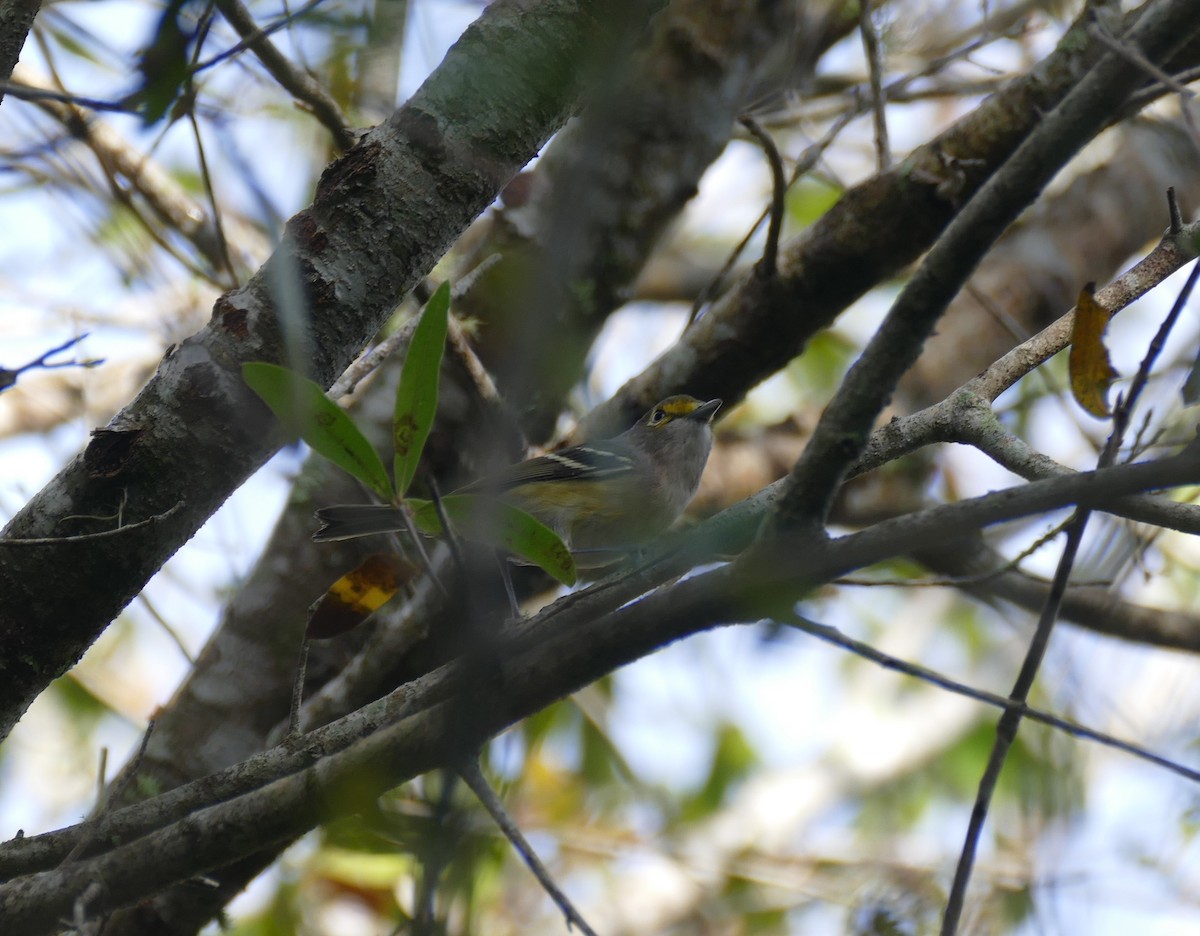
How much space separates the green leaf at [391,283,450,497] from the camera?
194cm

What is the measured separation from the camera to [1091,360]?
2.01 m

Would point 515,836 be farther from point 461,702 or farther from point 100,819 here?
point 100,819

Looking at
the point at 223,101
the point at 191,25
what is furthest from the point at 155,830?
the point at 223,101

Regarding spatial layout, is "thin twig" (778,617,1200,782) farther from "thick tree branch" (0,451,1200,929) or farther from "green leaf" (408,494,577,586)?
"green leaf" (408,494,577,586)

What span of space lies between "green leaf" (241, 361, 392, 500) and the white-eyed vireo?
288 cm

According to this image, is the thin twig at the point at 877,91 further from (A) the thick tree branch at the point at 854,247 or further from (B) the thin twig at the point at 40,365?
(B) the thin twig at the point at 40,365

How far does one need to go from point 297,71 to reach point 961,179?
2.35m

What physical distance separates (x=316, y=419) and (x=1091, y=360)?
1.42 meters

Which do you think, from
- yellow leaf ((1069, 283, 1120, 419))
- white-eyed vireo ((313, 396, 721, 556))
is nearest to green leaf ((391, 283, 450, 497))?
yellow leaf ((1069, 283, 1120, 419))

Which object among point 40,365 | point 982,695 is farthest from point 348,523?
point 982,695

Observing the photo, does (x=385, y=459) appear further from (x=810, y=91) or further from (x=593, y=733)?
(x=810, y=91)

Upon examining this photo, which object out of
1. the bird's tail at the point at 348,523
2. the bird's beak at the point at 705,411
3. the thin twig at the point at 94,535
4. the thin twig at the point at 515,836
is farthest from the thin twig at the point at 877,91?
the thin twig at the point at 515,836

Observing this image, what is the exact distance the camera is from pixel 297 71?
3.43 meters

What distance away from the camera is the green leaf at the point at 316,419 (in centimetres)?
184
